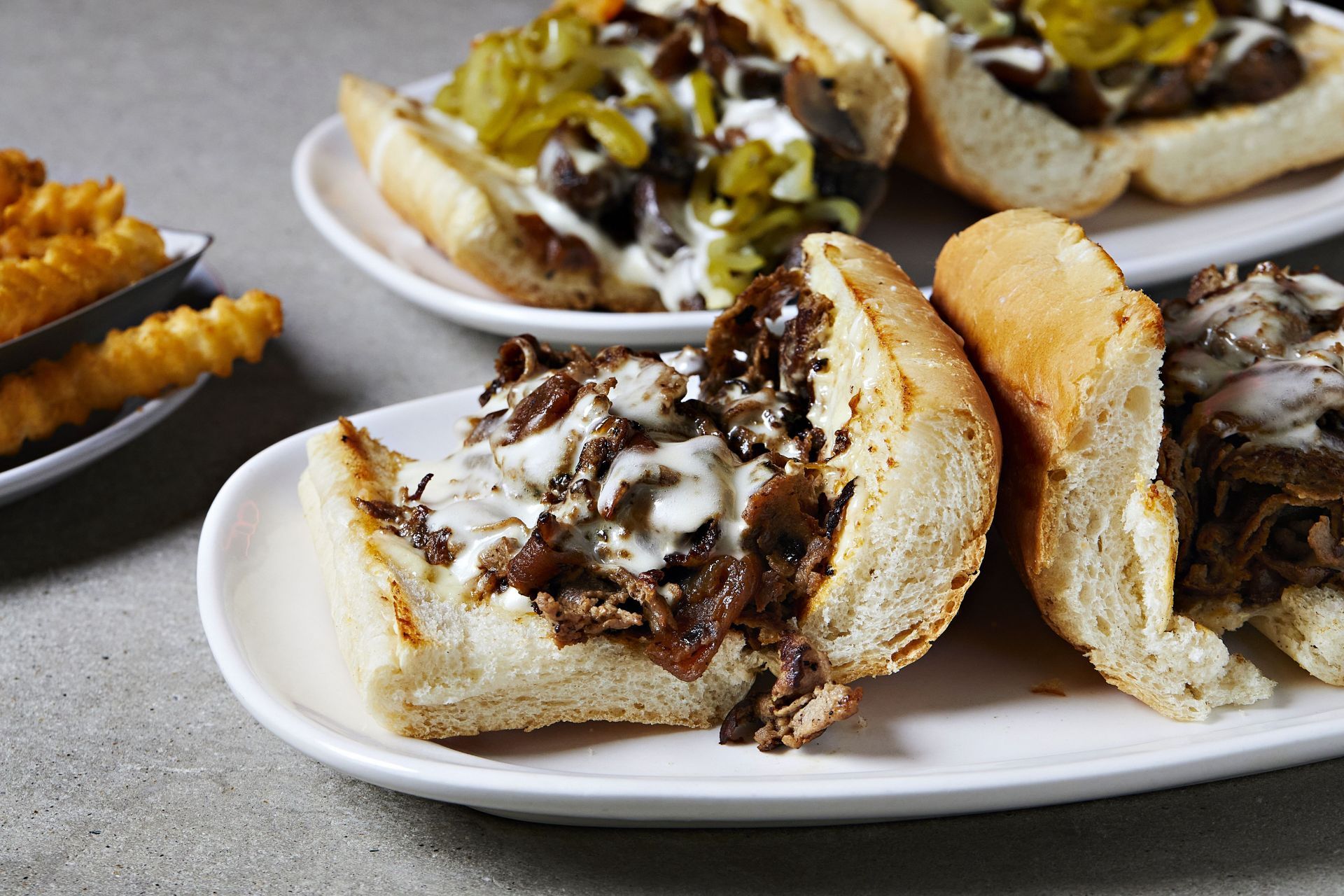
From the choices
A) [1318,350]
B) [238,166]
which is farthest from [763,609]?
[238,166]

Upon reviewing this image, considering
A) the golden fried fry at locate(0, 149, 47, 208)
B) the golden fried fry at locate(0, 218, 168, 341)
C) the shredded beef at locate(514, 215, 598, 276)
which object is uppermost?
the golden fried fry at locate(0, 149, 47, 208)

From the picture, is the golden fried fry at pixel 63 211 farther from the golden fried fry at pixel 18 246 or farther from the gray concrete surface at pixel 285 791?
the gray concrete surface at pixel 285 791

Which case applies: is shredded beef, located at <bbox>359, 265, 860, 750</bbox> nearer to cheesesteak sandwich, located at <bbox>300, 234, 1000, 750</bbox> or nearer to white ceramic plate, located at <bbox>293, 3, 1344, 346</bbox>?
cheesesteak sandwich, located at <bbox>300, 234, 1000, 750</bbox>

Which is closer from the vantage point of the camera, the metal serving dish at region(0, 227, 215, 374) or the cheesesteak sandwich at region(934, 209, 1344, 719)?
the cheesesteak sandwich at region(934, 209, 1344, 719)

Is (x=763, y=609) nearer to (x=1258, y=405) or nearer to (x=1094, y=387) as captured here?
(x=1094, y=387)

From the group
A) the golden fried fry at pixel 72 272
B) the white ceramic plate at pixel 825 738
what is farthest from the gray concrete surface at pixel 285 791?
the golden fried fry at pixel 72 272

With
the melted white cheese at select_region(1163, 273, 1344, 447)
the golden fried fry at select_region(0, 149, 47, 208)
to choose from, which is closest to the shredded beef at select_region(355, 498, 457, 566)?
the melted white cheese at select_region(1163, 273, 1344, 447)

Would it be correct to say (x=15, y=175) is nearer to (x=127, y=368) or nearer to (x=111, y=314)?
(x=111, y=314)

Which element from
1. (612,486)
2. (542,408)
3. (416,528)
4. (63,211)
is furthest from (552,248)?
(612,486)
